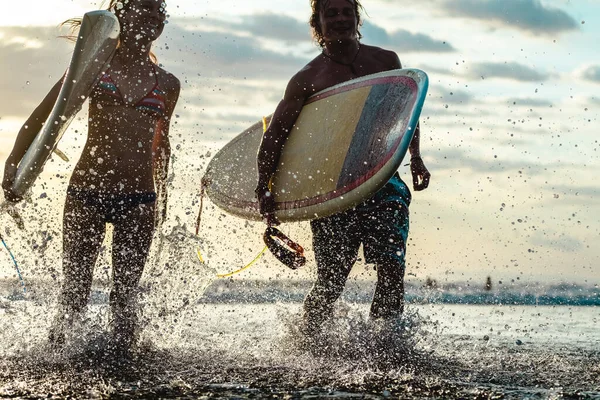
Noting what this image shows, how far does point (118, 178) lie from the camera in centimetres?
409

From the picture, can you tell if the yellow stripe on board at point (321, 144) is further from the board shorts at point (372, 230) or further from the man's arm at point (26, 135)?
the man's arm at point (26, 135)

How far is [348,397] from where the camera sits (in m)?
2.75

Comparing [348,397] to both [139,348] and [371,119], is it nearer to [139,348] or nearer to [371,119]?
[139,348]

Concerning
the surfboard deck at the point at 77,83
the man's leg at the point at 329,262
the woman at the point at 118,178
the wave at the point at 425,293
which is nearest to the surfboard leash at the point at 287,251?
the man's leg at the point at 329,262

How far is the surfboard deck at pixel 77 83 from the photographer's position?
13.3 ft

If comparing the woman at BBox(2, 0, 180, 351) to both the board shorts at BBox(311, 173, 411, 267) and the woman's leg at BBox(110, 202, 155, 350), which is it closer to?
the woman's leg at BBox(110, 202, 155, 350)

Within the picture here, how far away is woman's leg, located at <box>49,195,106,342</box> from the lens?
160 inches

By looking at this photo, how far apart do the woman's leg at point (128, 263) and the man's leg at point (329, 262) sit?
0.94 metres

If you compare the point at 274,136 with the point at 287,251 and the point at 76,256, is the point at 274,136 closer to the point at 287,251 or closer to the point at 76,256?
the point at 287,251

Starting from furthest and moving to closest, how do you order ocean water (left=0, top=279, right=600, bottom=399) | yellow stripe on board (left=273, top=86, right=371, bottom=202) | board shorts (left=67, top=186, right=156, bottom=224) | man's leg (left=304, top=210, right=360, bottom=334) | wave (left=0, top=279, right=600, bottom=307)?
wave (left=0, top=279, right=600, bottom=307)
yellow stripe on board (left=273, top=86, right=371, bottom=202)
man's leg (left=304, top=210, right=360, bottom=334)
board shorts (left=67, top=186, right=156, bottom=224)
ocean water (left=0, top=279, right=600, bottom=399)

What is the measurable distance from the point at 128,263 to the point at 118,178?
446 mm

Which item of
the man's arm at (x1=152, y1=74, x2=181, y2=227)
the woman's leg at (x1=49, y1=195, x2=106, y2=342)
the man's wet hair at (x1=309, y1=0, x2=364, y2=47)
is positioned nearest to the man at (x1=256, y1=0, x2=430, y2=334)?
the man's wet hair at (x1=309, y1=0, x2=364, y2=47)

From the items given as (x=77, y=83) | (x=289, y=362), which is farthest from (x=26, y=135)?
(x=289, y=362)

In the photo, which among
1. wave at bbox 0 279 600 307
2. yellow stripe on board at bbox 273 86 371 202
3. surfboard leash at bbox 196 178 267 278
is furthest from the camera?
wave at bbox 0 279 600 307
